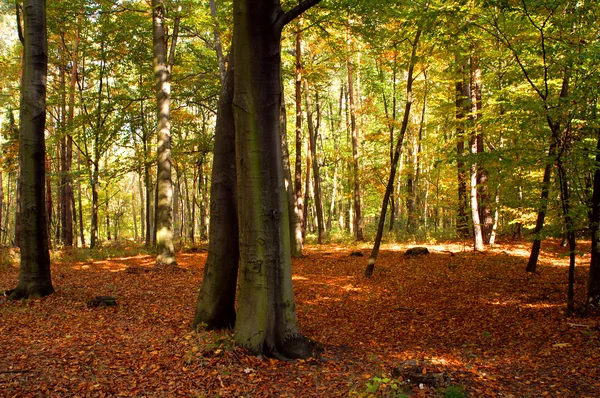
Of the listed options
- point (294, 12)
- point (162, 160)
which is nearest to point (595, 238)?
point (294, 12)

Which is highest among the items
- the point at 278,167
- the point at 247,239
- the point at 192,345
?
the point at 278,167

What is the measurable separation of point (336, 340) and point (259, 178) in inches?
121

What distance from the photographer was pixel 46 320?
6.04 metres

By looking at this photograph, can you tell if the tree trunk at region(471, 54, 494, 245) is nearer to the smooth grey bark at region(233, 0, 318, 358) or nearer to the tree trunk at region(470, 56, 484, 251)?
the tree trunk at region(470, 56, 484, 251)

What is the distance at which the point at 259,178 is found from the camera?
477 cm

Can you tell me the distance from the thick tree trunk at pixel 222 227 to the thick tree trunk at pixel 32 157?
12.8 ft

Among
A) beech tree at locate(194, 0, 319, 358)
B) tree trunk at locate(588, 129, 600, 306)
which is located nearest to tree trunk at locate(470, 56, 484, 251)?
tree trunk at locate(588, 129, 600, 306)

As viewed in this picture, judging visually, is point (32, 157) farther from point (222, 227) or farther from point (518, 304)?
point (518, 304)

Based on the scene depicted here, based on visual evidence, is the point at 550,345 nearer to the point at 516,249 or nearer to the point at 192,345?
the point at 192,345

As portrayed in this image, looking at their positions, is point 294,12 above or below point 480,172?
above

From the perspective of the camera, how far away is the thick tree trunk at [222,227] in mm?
5531

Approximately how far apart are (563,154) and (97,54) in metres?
17.5


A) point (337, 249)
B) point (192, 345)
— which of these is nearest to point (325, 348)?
point (192, 345)

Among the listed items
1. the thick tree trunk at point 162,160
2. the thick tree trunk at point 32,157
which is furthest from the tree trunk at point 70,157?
the thick tree trunk at point 32,157
